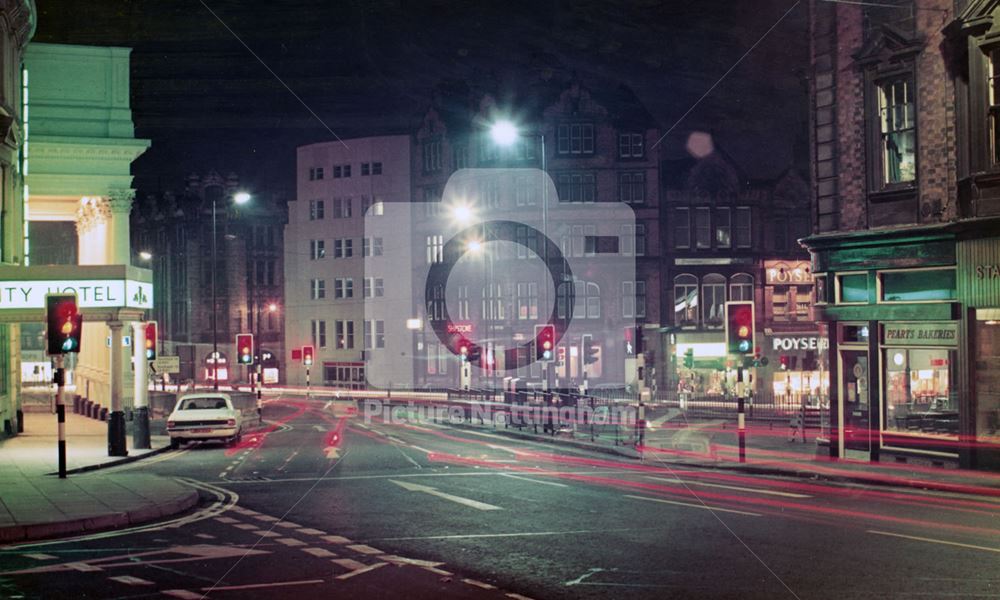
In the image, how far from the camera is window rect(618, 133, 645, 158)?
71419 millimetres

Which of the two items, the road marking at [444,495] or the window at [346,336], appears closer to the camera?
the road marking at [444,495]

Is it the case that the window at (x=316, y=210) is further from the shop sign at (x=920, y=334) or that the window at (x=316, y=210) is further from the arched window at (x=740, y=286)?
the shop sign at (x=920, y=334)

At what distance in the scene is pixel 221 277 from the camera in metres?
91.5

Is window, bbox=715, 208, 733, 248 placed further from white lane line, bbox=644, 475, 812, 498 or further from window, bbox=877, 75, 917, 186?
white lane line, bbox=644, 475, 812, 498

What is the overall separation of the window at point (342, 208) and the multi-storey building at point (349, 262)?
0.08m

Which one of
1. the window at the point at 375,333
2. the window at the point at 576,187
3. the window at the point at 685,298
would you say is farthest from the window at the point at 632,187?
the window at the point at 375,333

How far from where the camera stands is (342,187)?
274ft

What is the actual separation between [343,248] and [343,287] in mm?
2996

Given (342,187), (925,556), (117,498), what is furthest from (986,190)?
(342,187)

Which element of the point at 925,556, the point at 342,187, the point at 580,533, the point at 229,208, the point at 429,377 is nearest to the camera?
the point at 925,556

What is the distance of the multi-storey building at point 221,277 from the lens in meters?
90.4

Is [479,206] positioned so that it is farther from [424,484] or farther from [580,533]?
[580,533]

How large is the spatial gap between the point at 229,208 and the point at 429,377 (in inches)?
993

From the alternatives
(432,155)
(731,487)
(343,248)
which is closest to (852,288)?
(731,487)
